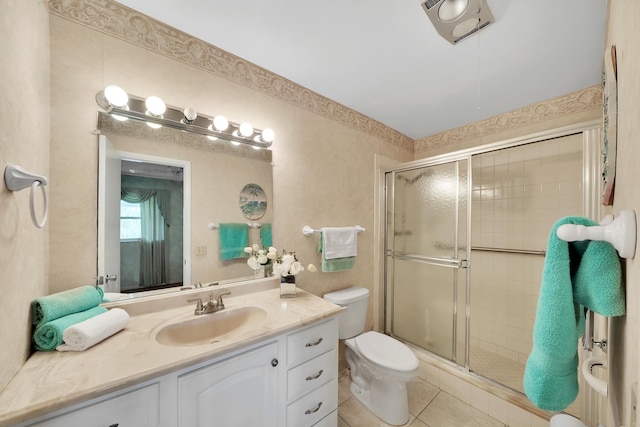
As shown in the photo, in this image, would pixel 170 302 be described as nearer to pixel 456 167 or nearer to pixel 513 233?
pixel 456 167

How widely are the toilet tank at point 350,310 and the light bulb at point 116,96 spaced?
1.63 metres

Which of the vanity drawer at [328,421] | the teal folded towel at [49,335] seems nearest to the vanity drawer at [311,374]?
the vanity drawer at [328,421]

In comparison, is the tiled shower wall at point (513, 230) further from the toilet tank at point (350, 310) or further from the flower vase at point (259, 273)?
the flower vase at point (259, 273)

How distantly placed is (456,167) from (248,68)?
5.56ft

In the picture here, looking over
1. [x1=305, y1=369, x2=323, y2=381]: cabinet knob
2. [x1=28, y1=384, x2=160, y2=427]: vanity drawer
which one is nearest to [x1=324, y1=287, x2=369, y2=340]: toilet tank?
[x1=305, y1=369, x2=323, y2=381]: cabinet knob

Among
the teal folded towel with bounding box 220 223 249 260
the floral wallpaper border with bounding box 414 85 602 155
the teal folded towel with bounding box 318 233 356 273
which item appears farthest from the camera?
the teal folded towel with bounding box 318 233 356 273

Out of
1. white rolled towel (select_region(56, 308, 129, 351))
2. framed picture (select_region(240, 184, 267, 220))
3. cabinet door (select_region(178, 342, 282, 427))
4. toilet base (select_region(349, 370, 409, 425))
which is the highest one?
framed picture (select_region(240, 184, 267, 220))

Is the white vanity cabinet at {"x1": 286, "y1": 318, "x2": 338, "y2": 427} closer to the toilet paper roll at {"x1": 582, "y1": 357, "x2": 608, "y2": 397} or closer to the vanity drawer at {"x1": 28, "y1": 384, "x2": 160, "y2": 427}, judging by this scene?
the vanity drawer at {"x1": 28, "y1": 384, "x2": 160, "y2": 427}

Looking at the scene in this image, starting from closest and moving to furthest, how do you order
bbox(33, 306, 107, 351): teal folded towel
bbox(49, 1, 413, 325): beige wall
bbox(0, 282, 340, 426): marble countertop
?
bbox(0, 282, 340, 426): marble countertop < bbox(33, 306, 107, 351): teal folded towel < bbox(49, 1, 413, 325): beige wall

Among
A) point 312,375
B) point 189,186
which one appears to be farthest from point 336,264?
point 189,186

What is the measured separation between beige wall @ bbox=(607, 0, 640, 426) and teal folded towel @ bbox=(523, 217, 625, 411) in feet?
0.11

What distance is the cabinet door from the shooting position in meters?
0.78

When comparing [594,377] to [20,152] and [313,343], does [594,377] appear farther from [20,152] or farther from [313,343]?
[20,152]

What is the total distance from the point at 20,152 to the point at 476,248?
114 inches
